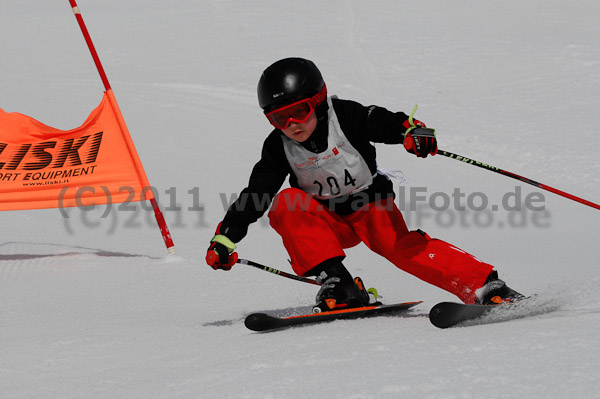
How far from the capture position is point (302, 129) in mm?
3635

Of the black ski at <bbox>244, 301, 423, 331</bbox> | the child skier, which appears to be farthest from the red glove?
the black ski at <bbox>244, 301, 423, 331</bbox>

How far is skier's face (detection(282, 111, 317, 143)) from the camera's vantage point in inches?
143

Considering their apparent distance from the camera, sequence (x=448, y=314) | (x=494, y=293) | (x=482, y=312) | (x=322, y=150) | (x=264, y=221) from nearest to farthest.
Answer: (x=448, y=314) < (x=482, y=312) < (x=494, y=293) < (x=322, y=150) < (x=264, y=221)

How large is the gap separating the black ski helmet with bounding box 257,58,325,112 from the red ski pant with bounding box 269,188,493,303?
19.3 inches

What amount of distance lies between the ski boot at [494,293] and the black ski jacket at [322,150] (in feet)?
2.29

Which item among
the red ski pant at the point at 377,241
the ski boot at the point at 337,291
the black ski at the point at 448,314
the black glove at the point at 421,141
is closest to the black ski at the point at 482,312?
the black ski at the point at 448,314

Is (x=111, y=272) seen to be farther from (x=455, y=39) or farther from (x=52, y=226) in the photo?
(x=455, y=39)

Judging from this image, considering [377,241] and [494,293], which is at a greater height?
[377,241]

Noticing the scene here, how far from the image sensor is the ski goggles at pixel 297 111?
3.57m

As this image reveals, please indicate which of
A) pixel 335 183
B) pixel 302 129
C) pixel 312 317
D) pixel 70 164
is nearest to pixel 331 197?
pixel 335 183

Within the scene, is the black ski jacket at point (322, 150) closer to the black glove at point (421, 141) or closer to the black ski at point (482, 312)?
the black glove at point (421, 141)

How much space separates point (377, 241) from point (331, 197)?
1.09ft

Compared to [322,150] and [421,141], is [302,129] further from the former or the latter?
[421,141]

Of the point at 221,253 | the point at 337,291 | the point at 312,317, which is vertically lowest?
the point at 312,317
